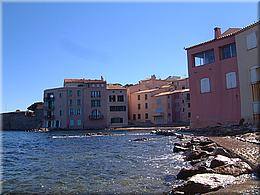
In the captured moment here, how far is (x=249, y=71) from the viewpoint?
29.0 m

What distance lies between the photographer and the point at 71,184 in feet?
37.7

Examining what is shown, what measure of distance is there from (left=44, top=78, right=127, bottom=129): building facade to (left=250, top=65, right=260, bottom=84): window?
157ft

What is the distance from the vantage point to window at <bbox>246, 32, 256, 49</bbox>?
28305mm

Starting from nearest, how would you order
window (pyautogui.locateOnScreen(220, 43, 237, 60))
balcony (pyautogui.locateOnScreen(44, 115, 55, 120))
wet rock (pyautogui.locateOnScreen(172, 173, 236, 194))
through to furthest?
wet rock (pyautogui.locateOnScreen(172, 173, 236, 194)) < window (pyautogui.locateOnScreen(220, 43, 237, 60)) < balcony (pyautogui.locateOnScreen(44, 115, 55, 120))

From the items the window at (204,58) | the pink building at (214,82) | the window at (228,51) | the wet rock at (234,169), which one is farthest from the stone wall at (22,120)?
the wet rock at (234,169)

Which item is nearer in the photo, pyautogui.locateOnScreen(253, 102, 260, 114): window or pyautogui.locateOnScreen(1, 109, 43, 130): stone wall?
pyautogui.locateOnScreen(253, 102, 260, 114): window

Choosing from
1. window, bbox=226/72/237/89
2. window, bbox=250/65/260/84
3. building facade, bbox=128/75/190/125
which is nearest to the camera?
window, bbox=250/65/260/84

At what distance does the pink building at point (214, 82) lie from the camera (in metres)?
32.2

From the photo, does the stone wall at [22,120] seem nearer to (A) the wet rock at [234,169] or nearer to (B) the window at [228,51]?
A: (B) the window at [228,51]

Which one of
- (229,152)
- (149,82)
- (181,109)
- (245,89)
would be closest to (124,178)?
(229,152)

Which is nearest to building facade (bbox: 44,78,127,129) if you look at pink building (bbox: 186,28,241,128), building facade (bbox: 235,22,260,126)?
pink building (bbox: 186,28,241,128)

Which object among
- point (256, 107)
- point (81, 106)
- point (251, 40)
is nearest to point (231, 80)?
point (251, 40)

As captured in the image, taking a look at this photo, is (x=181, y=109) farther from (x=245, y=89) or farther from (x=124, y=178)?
(x=124, y=178)

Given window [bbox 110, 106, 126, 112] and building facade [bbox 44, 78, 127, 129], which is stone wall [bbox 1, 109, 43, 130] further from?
window [bbox 110, 106, 126, 112]
